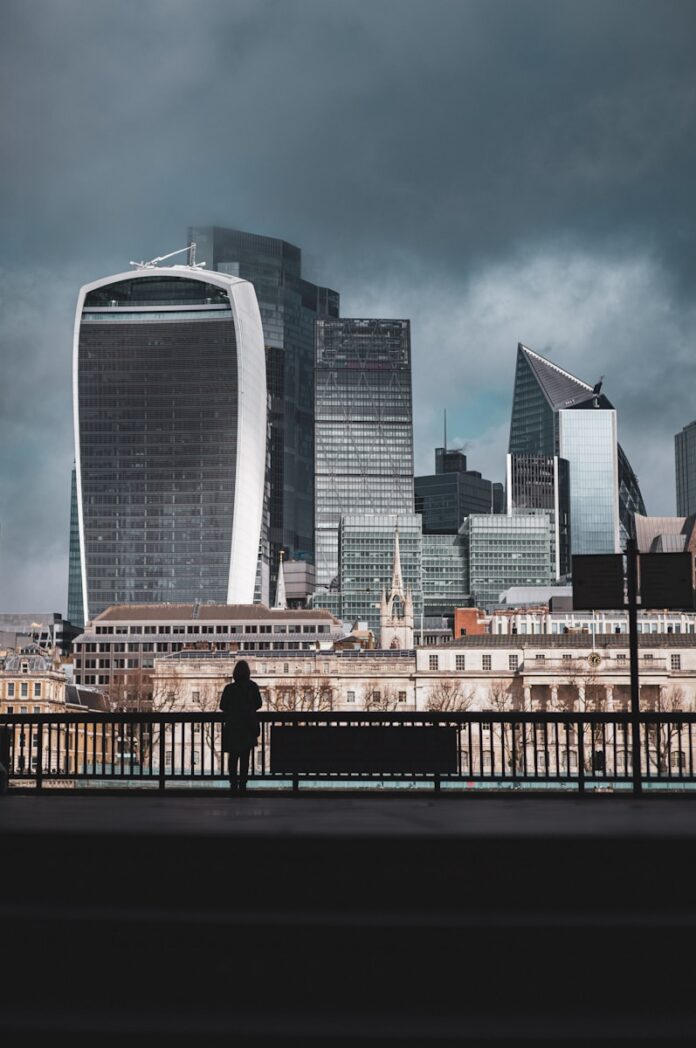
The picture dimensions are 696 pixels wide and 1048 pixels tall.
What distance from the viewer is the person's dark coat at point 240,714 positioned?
20672mm

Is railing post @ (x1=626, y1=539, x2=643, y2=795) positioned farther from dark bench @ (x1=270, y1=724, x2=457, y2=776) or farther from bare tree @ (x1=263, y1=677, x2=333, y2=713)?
bare tree @ (x1=263, y1=677, x2=333, y2=713)

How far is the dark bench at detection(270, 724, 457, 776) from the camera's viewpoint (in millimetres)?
21812

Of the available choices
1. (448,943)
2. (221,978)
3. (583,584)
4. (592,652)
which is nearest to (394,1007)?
(448,943)

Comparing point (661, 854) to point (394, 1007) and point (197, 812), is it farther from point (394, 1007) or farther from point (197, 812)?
point (197, 812)

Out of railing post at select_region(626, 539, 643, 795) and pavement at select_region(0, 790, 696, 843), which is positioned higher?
railing post at select_region(626, 539, 643, 795)

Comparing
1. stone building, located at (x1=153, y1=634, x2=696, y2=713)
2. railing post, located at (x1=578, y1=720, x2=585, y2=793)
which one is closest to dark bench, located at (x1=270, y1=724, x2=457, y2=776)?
railing post, located at (x1=578, y1=720, x2=585, y2=793)

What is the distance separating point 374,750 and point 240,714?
8.57 ft

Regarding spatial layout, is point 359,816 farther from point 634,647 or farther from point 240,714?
point 634,647

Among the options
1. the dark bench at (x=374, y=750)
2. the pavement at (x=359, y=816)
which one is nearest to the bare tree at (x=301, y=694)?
the dark bench at (x=374, y=750)

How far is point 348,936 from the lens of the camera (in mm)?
9125

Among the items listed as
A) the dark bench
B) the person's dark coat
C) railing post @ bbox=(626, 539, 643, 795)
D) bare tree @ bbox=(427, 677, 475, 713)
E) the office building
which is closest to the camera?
railing post @ bbox=(626, 539, 643, 795)

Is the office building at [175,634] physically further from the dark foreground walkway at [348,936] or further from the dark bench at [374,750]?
the dark foreground walkway at [348,936]

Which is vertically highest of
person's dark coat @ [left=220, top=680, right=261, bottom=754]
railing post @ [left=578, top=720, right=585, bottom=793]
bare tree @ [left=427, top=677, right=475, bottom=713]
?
person's dark coat @ [left=220, top=680, right=261, bottom=754]

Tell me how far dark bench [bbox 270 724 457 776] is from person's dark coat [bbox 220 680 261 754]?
4.67ft
